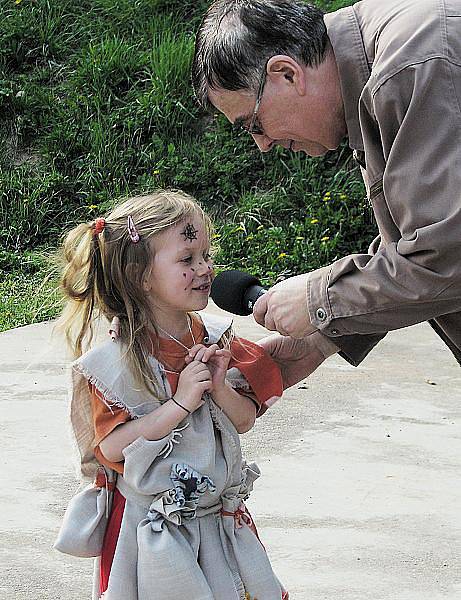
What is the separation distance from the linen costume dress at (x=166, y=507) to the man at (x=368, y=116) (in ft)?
1.24

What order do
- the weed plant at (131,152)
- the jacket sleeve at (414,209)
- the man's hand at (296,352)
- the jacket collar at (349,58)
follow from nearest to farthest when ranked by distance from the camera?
the jacket sleeve at (414,209), the jacket collar at (349,58), the man's hand at (296,352), the weed plant at (131,152)

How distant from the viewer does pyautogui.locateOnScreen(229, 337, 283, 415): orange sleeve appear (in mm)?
3115

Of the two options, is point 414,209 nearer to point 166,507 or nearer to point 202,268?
point 202,268

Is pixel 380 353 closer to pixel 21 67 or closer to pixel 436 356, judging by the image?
pixel 436 356

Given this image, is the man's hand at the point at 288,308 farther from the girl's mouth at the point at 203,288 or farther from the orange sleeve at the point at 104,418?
the orange sleeve at the point at 104,418

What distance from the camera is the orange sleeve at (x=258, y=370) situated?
10.2 feet

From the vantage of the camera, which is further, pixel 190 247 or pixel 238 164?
pixel 238 164

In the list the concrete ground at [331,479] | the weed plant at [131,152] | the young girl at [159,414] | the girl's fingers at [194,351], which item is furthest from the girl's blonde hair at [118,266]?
the weed plant at [131,152]

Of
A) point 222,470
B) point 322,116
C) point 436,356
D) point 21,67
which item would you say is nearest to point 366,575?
point 222,470

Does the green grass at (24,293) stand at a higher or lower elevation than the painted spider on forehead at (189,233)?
lower

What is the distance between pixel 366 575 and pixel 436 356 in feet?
9.40

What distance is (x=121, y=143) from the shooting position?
10.9 m

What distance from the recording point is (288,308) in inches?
115

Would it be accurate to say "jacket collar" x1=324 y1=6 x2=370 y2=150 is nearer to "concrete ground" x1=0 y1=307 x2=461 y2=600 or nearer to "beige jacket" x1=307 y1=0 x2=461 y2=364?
"beige jacket" x1=307 y1=0 x2=461 y2=364
